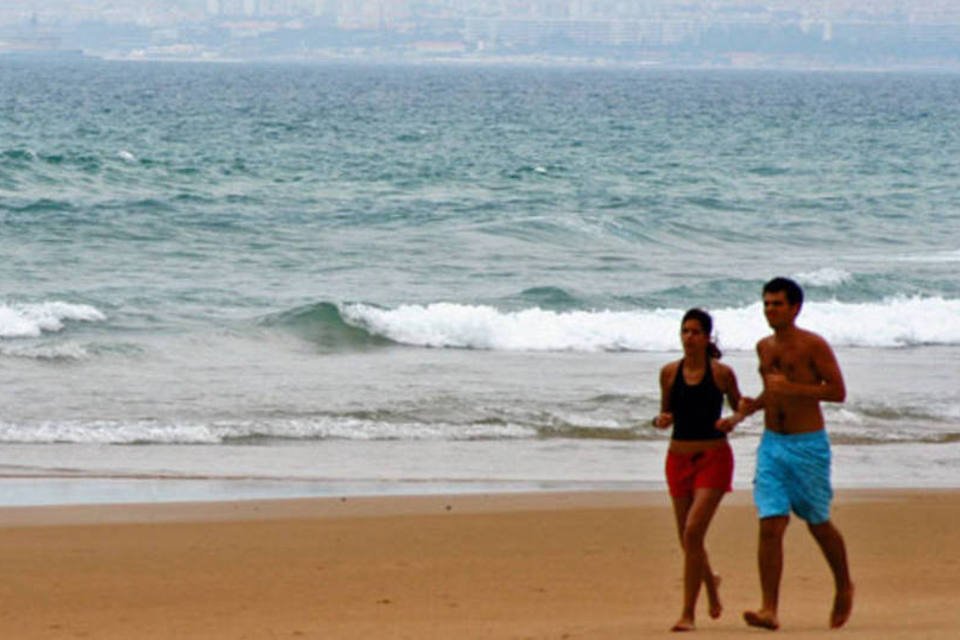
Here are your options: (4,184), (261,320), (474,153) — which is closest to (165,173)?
(4,184)

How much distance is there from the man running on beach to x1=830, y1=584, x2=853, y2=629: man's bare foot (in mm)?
362

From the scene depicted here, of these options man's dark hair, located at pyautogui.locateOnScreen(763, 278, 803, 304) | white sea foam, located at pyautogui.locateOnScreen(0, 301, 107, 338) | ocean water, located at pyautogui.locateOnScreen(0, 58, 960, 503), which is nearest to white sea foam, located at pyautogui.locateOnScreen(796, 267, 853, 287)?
ocean water, located at pyautogui.locateOnScreen(0, 58, 960, 503)

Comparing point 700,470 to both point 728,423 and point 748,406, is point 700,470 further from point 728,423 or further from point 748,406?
point 748,406

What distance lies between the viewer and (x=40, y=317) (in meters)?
19.3

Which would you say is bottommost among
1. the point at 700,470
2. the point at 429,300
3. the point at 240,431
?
the point at 429,300

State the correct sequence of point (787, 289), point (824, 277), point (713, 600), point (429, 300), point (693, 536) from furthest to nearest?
point (824, 277), point (429, 300), point (713, 600), point (693, 536), point (787, 289)

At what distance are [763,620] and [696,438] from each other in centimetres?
75

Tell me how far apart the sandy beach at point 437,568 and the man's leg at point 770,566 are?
7 centimetres

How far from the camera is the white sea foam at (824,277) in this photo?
2433 centimetres

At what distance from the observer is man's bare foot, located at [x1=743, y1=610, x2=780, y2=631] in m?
7.31

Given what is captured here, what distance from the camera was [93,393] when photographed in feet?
49.6

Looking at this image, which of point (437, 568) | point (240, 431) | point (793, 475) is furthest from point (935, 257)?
point (793, 475)

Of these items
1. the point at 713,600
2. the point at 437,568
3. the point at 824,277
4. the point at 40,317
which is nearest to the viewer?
the point at 713,600

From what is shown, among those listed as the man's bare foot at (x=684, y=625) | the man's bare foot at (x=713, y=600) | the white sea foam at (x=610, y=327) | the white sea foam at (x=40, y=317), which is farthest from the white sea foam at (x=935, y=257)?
the man's bare foot at (x=684, y=625)
